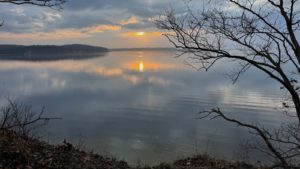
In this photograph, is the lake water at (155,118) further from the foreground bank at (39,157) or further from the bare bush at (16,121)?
the foreground bank at (39,157)

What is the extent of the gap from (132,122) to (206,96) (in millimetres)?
14184

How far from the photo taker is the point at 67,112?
30.5 metres

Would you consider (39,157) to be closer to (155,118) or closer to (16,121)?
(16,121)

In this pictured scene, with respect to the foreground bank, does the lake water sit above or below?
below

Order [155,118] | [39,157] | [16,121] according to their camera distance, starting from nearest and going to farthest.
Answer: [39,157] → [16,121] → [155,118]

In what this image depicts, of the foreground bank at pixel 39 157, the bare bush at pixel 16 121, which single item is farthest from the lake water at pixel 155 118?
the foreground bank at pixel 39 157

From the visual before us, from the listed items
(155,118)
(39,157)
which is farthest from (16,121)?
(155,118)

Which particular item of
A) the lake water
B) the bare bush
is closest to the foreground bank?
the bare bush

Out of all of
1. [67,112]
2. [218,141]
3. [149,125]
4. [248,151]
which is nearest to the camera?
[248,151]

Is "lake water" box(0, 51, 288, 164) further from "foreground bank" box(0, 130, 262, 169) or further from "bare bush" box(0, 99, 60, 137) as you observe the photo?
"foreground bank" box(0, 130, 262, 169)

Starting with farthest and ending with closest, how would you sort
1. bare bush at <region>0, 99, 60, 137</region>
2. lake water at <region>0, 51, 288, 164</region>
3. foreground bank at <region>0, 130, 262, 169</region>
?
lake water at <region>0, 51, 288, 164</region> < bare bush at <region>0, 99, 60, 137</region> < foreground bank at <region>0, 130, 262, 169</region>

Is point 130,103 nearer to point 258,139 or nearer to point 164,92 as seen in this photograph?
point 164,92

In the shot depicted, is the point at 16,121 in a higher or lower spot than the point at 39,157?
lower

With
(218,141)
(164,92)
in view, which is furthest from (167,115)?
(164,92)
